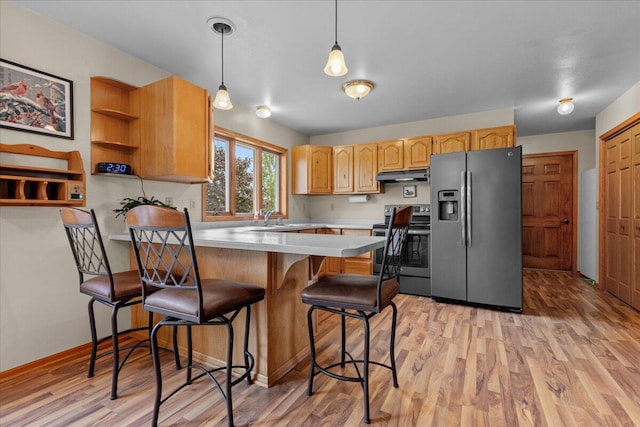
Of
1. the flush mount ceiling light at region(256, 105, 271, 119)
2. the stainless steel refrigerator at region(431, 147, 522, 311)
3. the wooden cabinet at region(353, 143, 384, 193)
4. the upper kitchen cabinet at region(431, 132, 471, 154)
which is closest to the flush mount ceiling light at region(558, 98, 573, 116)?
the upper kitchen cabinet at region(431, 132, 471, 154)

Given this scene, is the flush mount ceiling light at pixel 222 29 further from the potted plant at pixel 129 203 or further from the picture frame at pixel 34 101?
the picture frame at pixel 34 101

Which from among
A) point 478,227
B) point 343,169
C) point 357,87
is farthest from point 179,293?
point 343,169

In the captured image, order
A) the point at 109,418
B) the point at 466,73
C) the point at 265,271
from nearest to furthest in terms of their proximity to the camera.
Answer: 1. the point at 109,418
2. the point at 265,271
3. the point at 466,73

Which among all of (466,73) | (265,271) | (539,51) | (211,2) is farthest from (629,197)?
(211,2)

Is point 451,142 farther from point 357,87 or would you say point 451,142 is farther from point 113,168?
point 113,168

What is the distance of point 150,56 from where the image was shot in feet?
8.84

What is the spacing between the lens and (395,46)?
100 inches

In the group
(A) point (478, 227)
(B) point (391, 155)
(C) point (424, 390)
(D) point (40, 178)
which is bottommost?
(C) point (424, 390)

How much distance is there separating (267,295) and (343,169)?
3.36m

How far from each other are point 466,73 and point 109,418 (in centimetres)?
380

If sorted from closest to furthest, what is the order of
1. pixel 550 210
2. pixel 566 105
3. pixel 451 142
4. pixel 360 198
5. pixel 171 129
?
pixel 171 129, pixel 566 105, pixel 451 142, pixel 360 198, pixel 550 210

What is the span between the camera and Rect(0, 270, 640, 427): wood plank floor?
1.56 meters

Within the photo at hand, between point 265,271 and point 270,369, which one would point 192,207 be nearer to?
point 265,271

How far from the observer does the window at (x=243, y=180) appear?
375 centimetres
